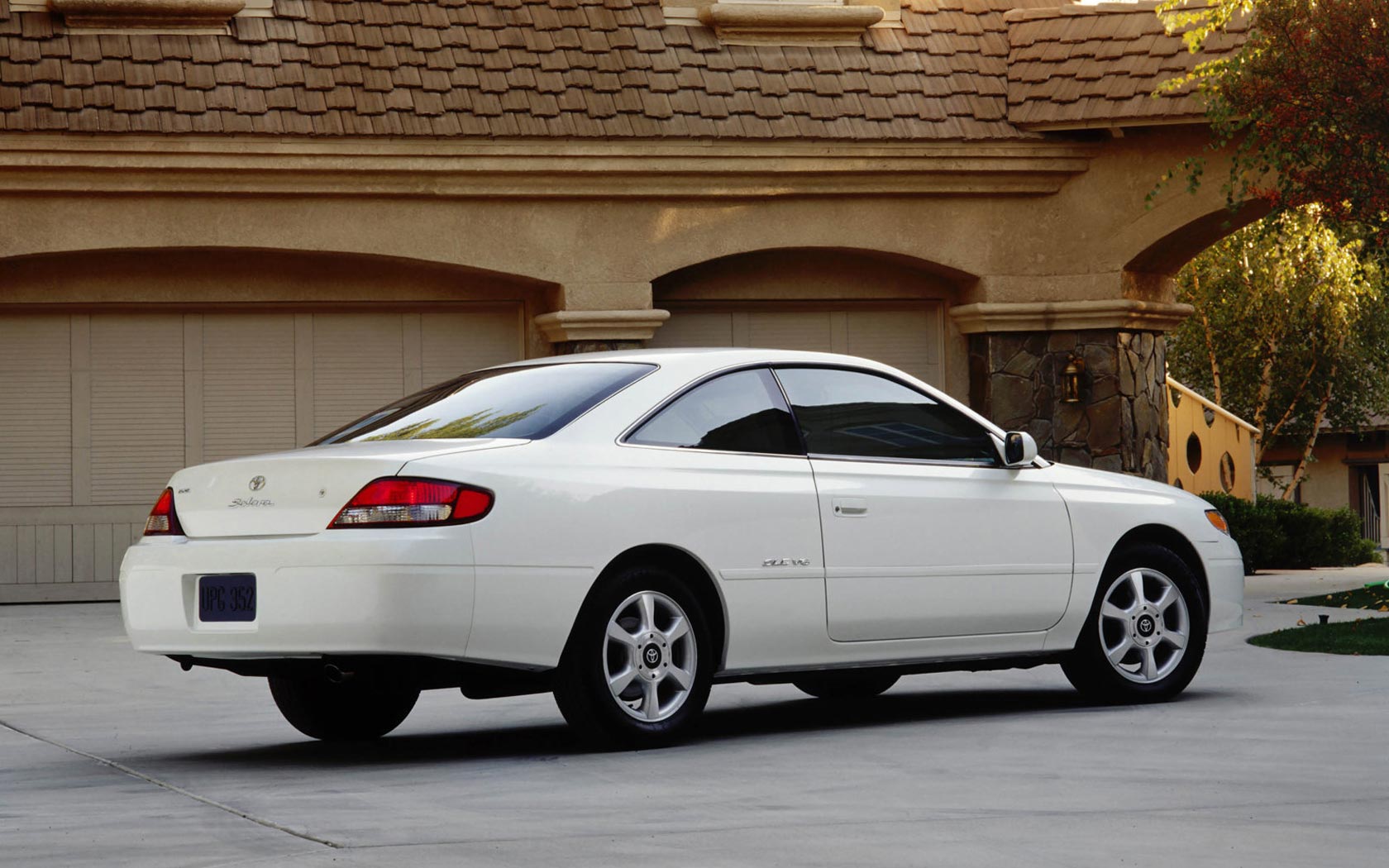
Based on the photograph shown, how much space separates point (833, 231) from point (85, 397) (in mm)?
6307

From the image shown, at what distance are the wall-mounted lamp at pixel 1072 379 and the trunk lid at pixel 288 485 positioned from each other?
418 inches

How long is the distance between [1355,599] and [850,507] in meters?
8.56

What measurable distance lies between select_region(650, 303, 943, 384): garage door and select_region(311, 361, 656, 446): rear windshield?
9.22 m

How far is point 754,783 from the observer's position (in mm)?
6012

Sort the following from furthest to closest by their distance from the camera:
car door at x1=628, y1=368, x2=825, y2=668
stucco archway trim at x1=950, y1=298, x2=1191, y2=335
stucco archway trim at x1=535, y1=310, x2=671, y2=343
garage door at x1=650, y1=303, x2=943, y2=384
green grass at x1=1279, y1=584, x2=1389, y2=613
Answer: garage door at x1=650, y1=303, x2=943, y2=384 → stucco archway trim at x1=950, y1=298, x2=1191, y2=335 → stucco archway trim at x1=535, y1=310, x2=671, y2=343 → green grass at x1=1279, y1=584, x2=1389, y2=613 → car door at x1=628, y1=368, x2=825, y2=668

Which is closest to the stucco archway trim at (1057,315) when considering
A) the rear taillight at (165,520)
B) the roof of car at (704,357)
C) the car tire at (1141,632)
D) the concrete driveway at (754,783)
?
the concrete driveway at (754,783)

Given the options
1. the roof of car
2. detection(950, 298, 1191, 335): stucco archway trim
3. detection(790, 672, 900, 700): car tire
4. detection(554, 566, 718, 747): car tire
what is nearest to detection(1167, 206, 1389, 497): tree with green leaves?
detection(950, 298, 1191, 335): stucco archway trim

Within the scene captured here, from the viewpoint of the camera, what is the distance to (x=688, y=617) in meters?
6.95

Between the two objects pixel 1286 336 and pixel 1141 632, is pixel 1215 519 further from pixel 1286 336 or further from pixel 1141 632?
pixel 1286 336

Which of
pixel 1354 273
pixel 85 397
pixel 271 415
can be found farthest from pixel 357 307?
pixel 1354 273

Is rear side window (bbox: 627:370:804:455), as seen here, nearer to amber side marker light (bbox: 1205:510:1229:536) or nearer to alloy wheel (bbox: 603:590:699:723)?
alloy wheel (bbox: 603:590:699:723)

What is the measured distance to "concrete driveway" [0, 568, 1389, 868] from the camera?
4.88 meters

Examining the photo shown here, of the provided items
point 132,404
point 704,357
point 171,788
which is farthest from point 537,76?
point 171,788

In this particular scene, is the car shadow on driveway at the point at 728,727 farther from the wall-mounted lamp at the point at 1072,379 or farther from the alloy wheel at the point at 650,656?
the wall-mounted lamp at the point at 1072,379
